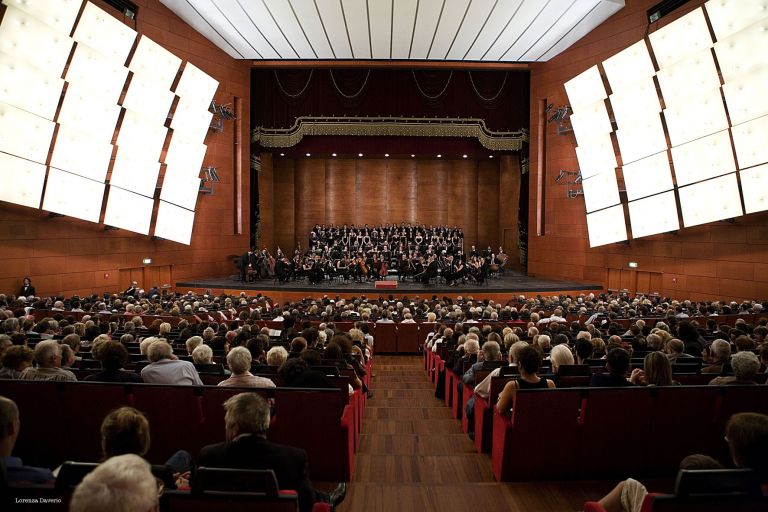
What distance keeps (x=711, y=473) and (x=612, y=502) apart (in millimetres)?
570

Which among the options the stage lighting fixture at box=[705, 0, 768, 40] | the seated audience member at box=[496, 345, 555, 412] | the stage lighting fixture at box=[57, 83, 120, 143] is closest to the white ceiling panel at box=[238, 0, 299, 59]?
the stage lighting fixture at box=[57, 83, 120, 143]

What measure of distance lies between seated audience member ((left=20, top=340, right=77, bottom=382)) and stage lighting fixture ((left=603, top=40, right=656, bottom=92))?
14777mm

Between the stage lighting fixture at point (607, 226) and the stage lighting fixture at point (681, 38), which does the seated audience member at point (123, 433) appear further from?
the stage lighting fixture at point (607, 226)

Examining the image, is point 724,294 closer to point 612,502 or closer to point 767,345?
point 767,345

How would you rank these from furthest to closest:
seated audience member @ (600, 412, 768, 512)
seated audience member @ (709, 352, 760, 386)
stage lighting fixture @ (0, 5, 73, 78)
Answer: stage lighting fixture @ (0, 5, 73, 78)
seated audience member @ (709, 352, 760, 386)
seated audience member @ (600, 412, 768, 512)

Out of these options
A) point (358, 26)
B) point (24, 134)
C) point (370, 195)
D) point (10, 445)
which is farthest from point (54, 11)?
point (370, 195)

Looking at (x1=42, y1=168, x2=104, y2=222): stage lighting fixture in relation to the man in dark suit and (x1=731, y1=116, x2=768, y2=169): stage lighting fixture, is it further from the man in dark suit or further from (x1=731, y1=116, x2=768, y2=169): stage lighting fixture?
(x1=731, y1=116, x2=768, y2=169): stage lighting fixture

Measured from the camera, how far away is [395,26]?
16016mm

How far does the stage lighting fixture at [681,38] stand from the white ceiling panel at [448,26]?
4.81 meters

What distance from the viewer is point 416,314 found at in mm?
10445

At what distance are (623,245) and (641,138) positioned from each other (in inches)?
127

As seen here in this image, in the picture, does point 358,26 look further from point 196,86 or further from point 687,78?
point 687,78

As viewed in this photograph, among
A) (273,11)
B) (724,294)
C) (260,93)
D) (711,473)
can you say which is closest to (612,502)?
(711,473)

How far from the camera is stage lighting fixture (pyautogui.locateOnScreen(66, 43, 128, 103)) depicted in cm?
1271
